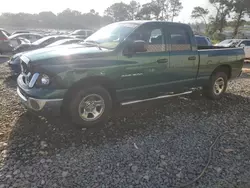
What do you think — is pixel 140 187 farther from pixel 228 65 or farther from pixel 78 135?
pixel 228 65

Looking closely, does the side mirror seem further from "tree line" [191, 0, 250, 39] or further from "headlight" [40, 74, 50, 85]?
"tree line" [191, 0, 250, 39]

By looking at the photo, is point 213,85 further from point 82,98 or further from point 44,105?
point 44,105

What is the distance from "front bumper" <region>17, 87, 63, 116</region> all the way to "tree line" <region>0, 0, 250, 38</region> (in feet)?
128

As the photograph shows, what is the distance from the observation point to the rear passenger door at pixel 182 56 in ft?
15.4

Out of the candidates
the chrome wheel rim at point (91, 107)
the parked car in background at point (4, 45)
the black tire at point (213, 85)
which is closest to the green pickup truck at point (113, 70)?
the chrome wheel rim at point (91, 107)

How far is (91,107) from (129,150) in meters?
1.04

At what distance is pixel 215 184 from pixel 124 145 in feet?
4.52

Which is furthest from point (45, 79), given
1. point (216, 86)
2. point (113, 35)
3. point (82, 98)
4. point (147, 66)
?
point (216, 86)

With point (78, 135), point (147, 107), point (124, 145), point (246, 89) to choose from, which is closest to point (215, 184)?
point (124, 145)

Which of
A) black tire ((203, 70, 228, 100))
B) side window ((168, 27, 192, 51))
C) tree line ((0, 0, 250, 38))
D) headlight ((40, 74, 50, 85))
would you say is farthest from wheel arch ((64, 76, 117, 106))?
tree line ((0, 0, 250, 38))

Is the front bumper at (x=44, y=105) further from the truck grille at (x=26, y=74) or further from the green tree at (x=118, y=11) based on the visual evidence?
the green tree at (x=118, y=11)

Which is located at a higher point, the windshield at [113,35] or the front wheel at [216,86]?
the windshield at [113,35]

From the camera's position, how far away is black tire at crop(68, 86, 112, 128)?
145 inches

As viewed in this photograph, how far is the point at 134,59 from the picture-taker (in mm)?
4066
